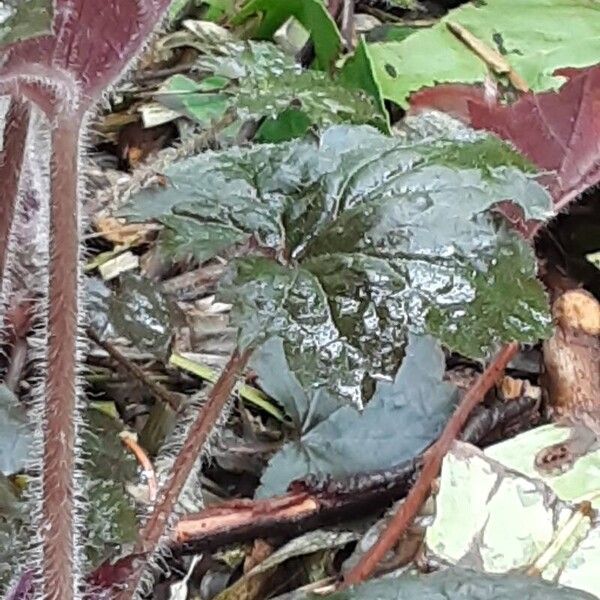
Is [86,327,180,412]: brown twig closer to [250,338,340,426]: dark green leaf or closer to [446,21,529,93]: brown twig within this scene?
[250,338,340,426]: dark green leaf

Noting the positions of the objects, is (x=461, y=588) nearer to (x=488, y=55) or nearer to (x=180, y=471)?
(x=180, y=471)

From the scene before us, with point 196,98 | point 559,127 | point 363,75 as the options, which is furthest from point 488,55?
point 559,127

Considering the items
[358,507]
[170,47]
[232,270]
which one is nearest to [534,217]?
[232,270]

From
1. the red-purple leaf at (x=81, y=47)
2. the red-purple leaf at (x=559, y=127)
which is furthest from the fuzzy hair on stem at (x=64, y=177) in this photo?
the red-purple leaf at (x=559, y=127)

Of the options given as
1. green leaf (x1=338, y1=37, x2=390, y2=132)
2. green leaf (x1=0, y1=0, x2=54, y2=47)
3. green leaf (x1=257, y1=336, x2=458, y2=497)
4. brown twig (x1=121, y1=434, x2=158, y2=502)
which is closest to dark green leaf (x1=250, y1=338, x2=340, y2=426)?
green leaf (x1=257, y1=336, x2=458, y2=497)

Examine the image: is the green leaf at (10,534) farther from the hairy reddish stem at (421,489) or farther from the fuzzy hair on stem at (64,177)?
the hairy reddish stem at (421,489)
